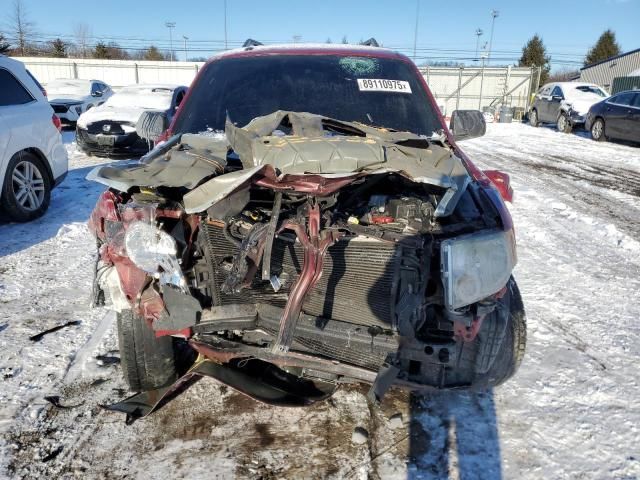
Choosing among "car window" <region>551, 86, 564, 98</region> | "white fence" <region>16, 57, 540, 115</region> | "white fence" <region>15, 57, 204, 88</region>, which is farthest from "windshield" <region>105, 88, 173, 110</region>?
"white fence" <region>15, 57, 204, 88</region>

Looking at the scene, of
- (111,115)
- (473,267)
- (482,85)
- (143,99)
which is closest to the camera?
(473,267)

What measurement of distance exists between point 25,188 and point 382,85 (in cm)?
450

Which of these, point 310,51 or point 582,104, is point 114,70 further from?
point 310,51

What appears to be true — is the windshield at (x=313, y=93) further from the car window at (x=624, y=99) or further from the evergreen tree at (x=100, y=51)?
the evergreen tree at (x=100, y=51)

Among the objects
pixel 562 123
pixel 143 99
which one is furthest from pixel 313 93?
pixel 562 123

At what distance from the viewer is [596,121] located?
1424cm

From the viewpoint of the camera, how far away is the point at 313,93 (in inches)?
132

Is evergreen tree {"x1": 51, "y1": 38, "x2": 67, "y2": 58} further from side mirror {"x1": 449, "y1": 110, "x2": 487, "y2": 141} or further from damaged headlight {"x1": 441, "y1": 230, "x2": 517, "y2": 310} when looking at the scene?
damaged headlight {"x1": 441, "y1": 230, "x2": 517, "y2": 310}

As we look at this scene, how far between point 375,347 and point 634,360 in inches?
77.3

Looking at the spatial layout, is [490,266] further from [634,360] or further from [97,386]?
[97,386]

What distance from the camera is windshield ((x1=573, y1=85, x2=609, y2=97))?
17.1m

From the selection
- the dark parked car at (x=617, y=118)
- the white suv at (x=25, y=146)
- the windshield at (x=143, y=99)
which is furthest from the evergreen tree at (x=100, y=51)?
the white suv at (x=25, y=146)

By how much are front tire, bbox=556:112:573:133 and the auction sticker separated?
612 inches

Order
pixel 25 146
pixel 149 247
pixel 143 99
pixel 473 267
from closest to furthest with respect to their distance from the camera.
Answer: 1. pixel 473 267
2. pixel 149 247
3. pixel 25 146
4. pixel 143 99
